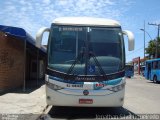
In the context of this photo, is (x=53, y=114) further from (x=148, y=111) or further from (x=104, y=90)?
(x=148, y=111)

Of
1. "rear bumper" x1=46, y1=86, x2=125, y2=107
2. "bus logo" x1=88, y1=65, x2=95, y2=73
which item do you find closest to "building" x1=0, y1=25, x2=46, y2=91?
"rear bumper" x1=46, y1=86, x2=125, y2=107

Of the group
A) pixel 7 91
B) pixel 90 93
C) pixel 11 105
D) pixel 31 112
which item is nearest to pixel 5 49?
pixel 7 91

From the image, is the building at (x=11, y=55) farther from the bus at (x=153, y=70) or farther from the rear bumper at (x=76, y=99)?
the bus at (x=153, y=70)

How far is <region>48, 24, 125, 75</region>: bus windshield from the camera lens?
12453mm

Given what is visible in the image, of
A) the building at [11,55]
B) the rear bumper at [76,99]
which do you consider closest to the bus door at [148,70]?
the building at [11,55]

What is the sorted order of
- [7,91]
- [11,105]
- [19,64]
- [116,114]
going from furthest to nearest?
[19,64]
[7,91]
[11,105]
[116,114]

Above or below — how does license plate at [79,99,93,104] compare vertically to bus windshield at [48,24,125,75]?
below

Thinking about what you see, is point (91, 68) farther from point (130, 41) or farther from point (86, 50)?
point (130, 41)

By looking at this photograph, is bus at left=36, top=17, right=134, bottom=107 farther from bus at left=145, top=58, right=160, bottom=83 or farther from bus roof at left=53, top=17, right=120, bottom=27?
bus at left=145, top=58, right=160, bottom=83

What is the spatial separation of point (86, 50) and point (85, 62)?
0.44 m

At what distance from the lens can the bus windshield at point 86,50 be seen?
12453 mm

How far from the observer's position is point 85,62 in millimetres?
12469

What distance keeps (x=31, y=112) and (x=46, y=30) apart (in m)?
2.92

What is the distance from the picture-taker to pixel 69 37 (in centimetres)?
1280
